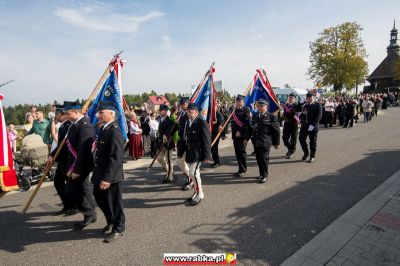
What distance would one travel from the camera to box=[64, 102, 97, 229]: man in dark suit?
4441mm

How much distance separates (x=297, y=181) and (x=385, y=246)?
2885 millimetres

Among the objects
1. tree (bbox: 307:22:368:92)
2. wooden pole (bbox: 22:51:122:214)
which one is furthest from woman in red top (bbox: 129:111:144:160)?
tree (bbox: 307:22:368:92)

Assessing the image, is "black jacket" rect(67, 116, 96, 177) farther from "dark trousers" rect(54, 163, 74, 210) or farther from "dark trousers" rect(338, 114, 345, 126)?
"dark trousers" rect(338, 114, 345, 126)

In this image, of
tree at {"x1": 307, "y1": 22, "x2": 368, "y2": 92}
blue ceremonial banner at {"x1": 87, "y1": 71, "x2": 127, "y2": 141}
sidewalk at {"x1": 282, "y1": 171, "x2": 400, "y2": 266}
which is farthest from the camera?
tree at {"x1": 307, "y1": 22, "x2": 368, "y2": 92}

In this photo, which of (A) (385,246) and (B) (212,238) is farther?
(B) (212,238)

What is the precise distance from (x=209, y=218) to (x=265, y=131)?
2.78 m

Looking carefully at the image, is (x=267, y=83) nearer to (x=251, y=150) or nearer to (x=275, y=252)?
(x=251, y=150)

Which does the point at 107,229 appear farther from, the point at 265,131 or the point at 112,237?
the point at 265,131

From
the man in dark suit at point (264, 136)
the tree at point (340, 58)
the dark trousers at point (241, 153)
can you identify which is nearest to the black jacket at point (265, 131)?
the man in dark suit at point (264, 136)

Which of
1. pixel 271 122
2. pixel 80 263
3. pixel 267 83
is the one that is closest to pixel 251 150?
pixel 267 83

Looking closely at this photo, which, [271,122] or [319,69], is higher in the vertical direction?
[319,69]

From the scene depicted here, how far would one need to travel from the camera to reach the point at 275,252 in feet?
12.1

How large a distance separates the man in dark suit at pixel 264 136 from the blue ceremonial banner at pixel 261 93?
1727mm

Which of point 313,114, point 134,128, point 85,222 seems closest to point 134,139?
point 134,128
